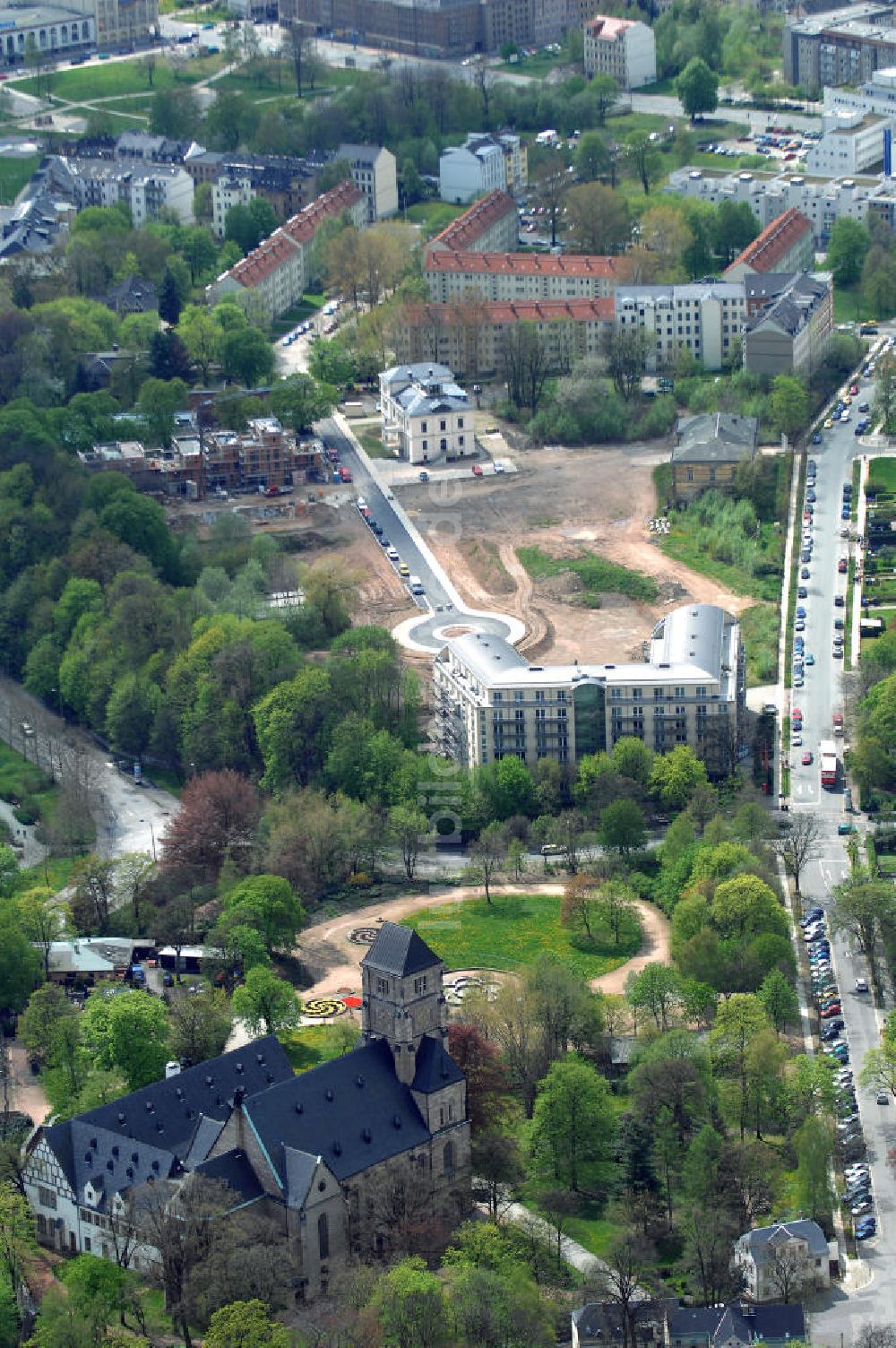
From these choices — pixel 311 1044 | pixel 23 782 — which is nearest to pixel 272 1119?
pixel 311 1044

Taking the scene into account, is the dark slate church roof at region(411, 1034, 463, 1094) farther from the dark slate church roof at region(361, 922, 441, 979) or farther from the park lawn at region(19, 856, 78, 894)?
the park lawn at region(19, 856, 78, 894)

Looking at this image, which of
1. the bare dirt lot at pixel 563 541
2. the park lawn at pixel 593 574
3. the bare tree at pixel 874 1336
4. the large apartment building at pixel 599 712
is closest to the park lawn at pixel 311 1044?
the bare tree at pixel 874 1336

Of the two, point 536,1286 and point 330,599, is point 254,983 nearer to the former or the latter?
point 536,1286

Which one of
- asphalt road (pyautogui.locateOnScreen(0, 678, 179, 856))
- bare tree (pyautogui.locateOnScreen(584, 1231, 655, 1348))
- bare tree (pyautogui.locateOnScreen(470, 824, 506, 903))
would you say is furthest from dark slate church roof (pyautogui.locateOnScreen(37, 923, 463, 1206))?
asphalt road (pyautogui.locateOnScreen(0, 678, 179, 856))

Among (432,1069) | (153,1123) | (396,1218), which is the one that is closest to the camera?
(396,1218)

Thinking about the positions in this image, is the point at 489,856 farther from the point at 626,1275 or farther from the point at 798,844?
the point at 626,1275
